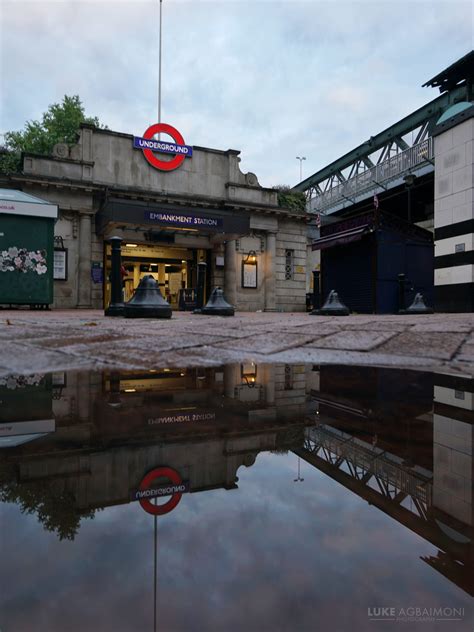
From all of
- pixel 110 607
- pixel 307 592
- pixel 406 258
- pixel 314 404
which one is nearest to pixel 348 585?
pixel 307 592

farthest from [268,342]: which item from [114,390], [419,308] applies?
[419,308]

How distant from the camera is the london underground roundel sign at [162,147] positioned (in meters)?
18.0

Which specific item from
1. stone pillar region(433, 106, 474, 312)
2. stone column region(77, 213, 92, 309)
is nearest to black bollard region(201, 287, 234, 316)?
stone pillar region(433, 106, 474, 312)

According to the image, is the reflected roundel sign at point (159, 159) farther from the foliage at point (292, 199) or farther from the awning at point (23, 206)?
the foliage at point (292, 199)

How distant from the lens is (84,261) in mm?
16609

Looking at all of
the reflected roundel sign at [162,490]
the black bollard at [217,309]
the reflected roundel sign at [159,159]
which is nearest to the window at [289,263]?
the reflected roundel sign at [159,159]

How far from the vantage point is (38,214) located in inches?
464

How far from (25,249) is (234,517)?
12.6 meters

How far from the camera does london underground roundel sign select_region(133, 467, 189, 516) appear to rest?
73 cm

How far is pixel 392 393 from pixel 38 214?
1222cm

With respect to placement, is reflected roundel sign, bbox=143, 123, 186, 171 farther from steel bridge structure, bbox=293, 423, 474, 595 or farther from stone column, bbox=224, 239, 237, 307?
steel bridge structure, bbox=293, 423, 474, 595

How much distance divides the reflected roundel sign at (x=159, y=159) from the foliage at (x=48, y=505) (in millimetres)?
18816

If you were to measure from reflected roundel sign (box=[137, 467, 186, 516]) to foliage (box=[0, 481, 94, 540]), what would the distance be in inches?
3.7

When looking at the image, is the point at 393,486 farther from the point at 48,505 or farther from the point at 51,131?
the point at 51,131
